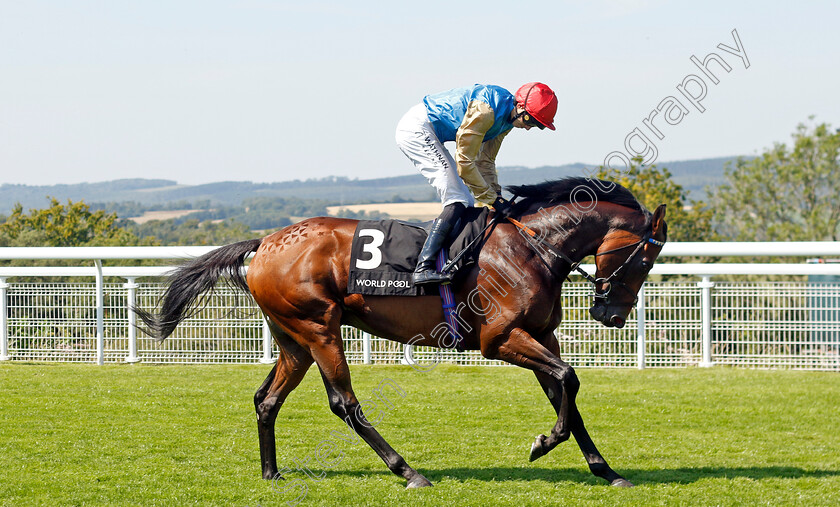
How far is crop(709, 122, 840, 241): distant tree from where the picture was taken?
1193 inches

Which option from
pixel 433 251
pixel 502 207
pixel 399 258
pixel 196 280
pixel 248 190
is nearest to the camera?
pixel 433 251

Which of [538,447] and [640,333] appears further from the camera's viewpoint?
[640,333]

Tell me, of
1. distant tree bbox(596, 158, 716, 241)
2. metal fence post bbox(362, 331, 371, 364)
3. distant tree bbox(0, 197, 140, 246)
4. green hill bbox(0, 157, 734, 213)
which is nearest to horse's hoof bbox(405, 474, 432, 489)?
metal fence post bbox(362, 331, 371, 364)

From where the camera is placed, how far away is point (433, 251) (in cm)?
457

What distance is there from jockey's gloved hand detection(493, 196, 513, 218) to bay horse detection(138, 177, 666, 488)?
0.05 m

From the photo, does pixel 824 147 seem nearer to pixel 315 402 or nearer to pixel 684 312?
pixel 684 312

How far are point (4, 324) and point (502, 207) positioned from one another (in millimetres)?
5882

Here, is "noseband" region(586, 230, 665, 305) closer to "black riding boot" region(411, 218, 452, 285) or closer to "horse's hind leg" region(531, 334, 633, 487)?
"horse's hind leg" region(531, 334, 633, 487)

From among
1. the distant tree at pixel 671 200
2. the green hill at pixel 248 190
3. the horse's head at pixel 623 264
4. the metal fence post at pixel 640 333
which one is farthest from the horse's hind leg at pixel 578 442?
the green hill at pixel 248 190

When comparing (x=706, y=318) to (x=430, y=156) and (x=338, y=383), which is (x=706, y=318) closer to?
(x=430, y=156)

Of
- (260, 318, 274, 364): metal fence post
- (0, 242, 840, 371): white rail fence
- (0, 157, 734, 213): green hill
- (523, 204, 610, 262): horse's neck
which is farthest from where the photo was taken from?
(0, 157, 734, 213): green hill

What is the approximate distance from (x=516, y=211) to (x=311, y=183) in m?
75.1

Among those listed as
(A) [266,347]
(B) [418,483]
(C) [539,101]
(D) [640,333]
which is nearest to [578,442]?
(B) [418,483]

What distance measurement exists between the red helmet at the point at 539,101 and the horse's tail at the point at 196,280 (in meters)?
1.71
